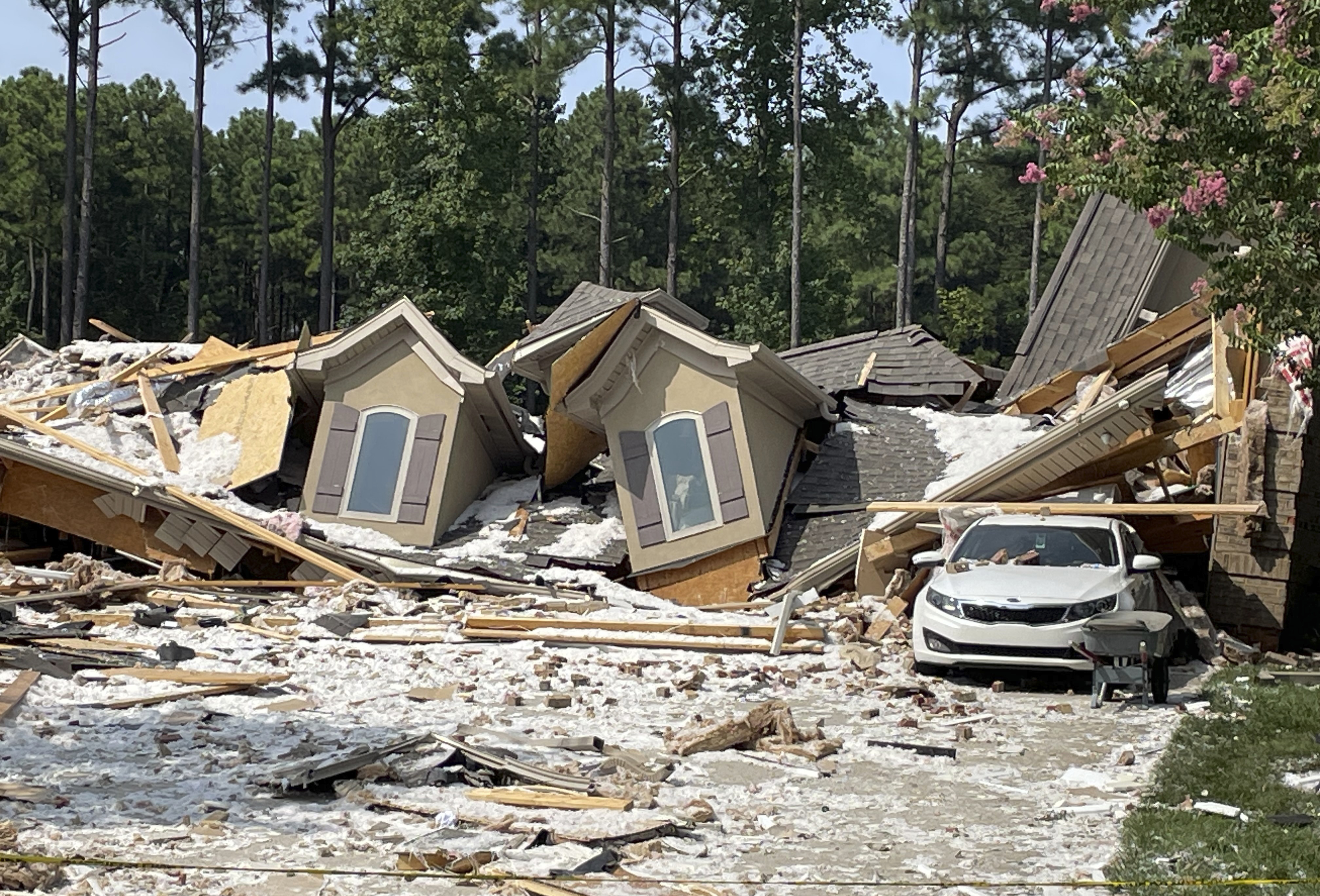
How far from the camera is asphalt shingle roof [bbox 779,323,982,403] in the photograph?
24.2 metres

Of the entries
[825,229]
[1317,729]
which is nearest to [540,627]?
[1317,729]

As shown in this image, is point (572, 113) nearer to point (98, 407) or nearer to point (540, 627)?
point (98, 407)

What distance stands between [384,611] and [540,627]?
2484 millimetres

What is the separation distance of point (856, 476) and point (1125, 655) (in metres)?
8.39

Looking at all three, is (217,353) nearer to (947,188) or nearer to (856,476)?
(856,476)

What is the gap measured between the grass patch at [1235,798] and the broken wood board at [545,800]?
273cm

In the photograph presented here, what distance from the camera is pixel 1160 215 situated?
11.3 meters

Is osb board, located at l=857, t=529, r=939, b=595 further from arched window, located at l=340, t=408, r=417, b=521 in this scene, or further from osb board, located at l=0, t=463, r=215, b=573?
osb board, located at l=0, t=463, r=215, b=573

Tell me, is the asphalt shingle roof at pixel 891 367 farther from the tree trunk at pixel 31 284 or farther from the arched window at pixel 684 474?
the tree trunk at pixel 31 284

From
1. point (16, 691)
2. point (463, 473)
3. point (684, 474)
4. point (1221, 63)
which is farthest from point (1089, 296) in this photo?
point (16, 691)

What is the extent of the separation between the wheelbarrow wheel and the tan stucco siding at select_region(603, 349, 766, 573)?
7574mm

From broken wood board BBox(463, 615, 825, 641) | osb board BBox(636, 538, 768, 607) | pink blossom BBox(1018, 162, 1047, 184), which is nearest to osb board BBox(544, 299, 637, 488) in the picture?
osb board BBox(636, 538, 768, 607)

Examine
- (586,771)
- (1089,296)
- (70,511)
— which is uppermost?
(1089,296)

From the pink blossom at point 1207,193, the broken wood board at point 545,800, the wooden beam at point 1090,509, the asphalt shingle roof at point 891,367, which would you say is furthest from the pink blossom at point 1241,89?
the asphalt shingle roof at point 891,367
